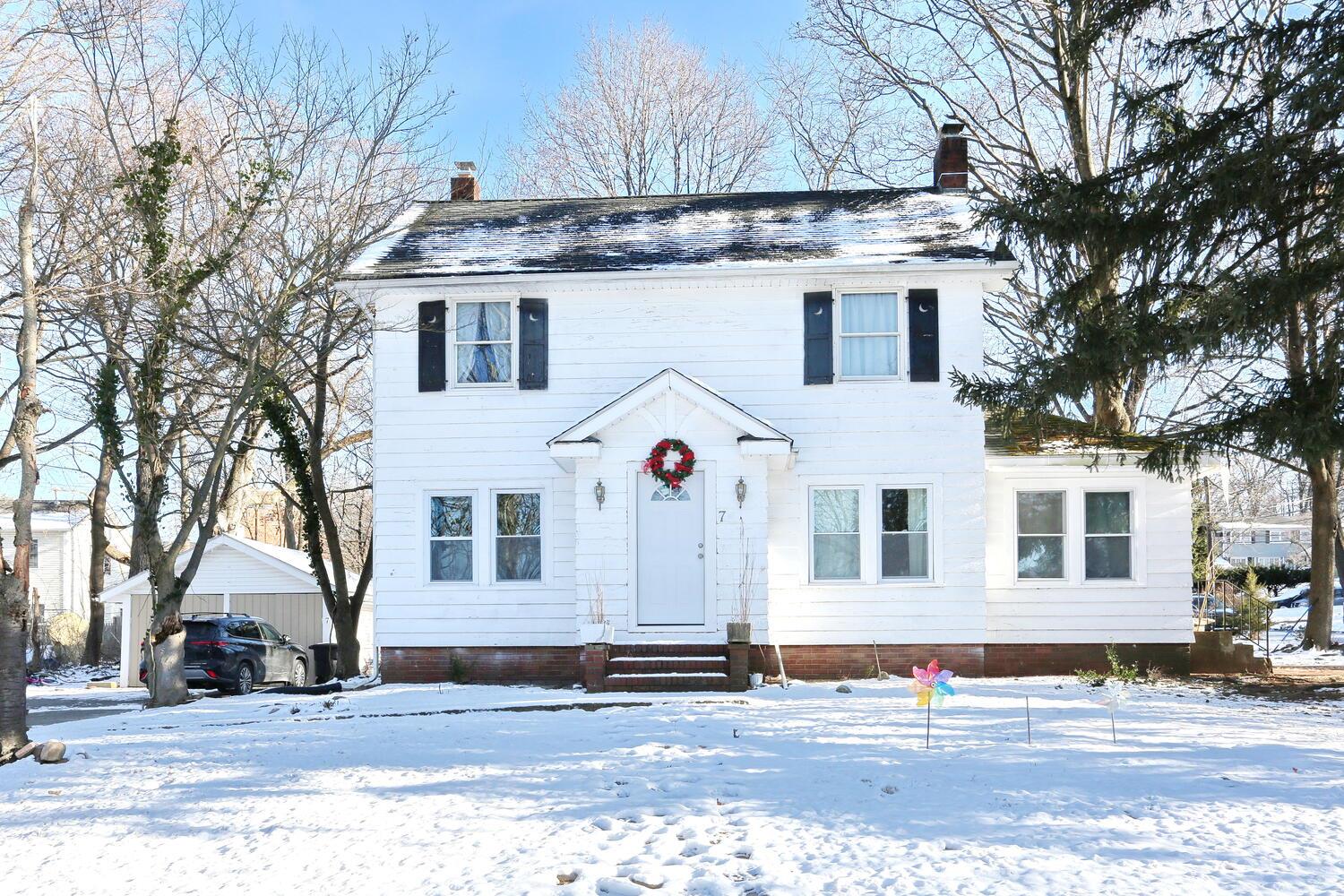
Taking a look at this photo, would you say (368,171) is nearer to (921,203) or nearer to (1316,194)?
(921,203)

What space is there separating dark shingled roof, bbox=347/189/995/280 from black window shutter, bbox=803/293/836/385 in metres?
0.64

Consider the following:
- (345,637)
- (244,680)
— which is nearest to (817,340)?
(345,637)

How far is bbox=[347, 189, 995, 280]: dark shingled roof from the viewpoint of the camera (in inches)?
667

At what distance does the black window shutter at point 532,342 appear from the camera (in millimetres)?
17109

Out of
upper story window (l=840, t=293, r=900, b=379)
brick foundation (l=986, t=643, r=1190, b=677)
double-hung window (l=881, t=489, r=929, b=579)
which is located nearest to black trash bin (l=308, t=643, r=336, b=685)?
double-hung window (l=881, t=489, r=929, b=579)

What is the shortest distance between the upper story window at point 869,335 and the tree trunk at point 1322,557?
31.4 feet

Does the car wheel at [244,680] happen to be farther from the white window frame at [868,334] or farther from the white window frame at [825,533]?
the white window frame at [868,334]

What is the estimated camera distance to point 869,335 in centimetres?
1686

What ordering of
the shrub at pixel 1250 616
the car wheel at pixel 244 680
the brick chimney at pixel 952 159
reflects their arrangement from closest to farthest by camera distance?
the shrub at pixel 1250 616 < the brick chimney at pixel 952 159 < the car wheel at pixel 244 680

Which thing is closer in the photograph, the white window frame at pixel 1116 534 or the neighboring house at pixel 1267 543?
the white window frame at pixel 1116 534

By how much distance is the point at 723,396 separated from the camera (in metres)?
16.9

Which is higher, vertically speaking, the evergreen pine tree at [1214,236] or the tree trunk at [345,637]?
the evergreen pine tree at [1214,236]

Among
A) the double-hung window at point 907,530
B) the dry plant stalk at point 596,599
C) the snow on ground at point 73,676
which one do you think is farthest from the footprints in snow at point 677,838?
the snow on ground at point 73,676

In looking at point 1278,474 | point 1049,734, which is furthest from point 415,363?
point 1278,474
